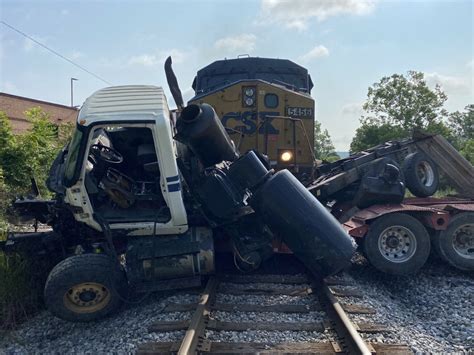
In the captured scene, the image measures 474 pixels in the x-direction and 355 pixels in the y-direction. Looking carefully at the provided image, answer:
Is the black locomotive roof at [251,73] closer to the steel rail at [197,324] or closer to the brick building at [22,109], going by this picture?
the steel rail at [197,324]

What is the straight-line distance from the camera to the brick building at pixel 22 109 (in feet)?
76.7

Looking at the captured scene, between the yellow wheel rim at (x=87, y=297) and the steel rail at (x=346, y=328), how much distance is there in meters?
2.53

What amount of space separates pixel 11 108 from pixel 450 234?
26.4 m

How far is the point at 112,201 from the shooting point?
16.1 feet

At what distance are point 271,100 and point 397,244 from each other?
391cm

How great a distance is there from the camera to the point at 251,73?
953cm

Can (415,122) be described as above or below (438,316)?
above

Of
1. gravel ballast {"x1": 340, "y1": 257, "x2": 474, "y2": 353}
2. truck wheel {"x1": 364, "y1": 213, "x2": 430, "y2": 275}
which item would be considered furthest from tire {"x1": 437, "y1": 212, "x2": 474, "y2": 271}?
truck wheel {"x1": 364, "y1": 213, "x2": 430, "y2": 275}

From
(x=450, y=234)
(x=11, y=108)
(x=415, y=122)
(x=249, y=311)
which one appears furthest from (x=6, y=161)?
(x=415, y=122)

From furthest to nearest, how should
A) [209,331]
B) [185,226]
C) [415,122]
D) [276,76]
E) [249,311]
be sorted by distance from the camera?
[415,122]
[276,76]
[185,226]
[249,311]
[209,331]

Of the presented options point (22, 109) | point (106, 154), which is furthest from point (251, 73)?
point (22, 109)

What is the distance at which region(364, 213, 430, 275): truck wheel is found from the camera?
5504mm

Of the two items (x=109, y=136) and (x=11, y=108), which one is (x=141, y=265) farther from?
(x=11, y=108)

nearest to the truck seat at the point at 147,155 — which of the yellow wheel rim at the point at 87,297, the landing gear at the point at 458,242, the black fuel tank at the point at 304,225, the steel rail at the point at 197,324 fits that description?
the black fuel tank at the point at 304,225
